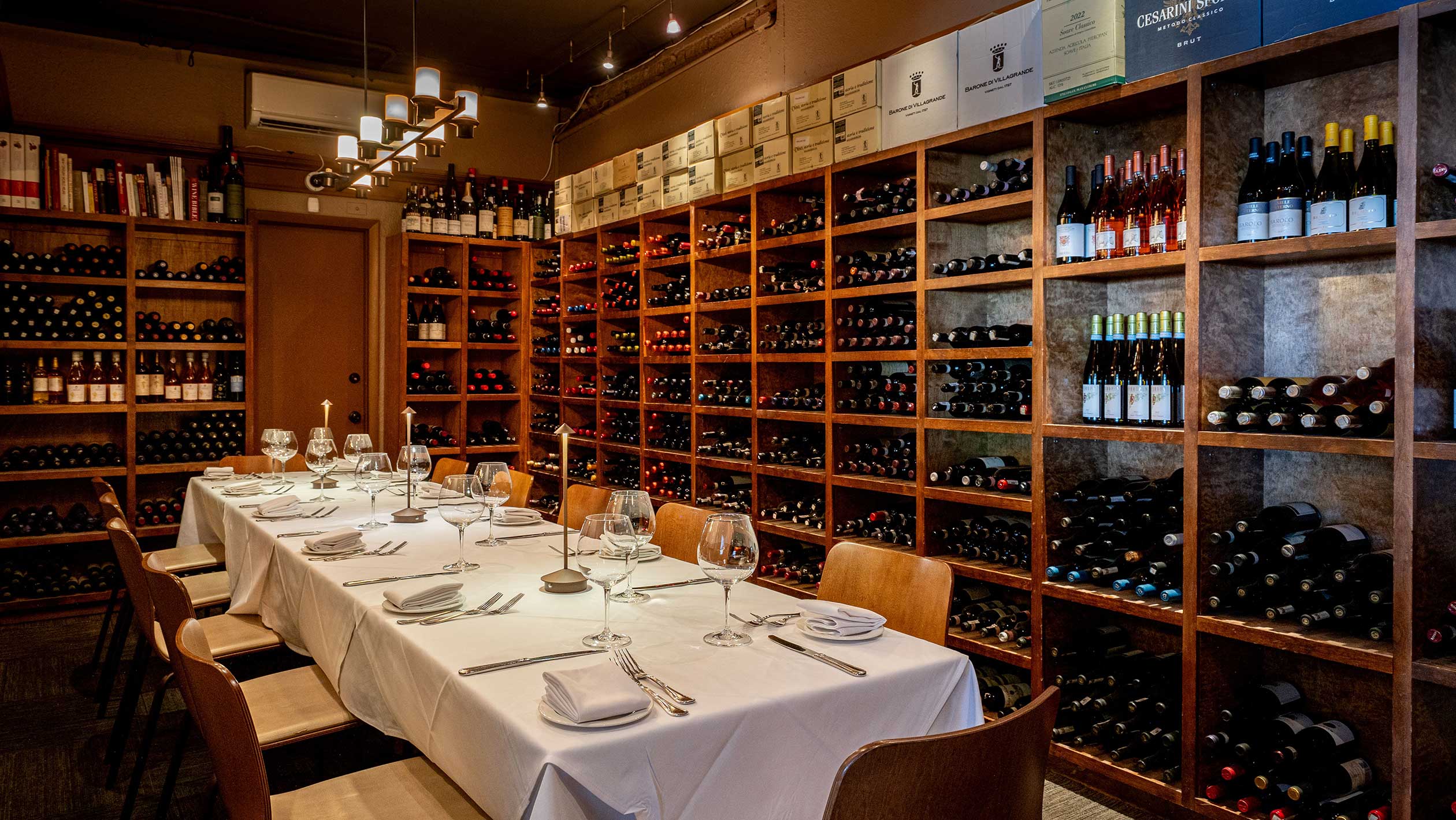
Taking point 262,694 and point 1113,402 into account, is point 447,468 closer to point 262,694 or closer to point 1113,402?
point 262,694

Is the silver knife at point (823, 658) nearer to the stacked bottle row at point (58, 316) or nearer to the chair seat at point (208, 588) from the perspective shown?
the chair seat at point (208, 588)

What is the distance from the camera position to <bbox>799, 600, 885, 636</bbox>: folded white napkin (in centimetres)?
181

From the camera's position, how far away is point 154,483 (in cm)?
567

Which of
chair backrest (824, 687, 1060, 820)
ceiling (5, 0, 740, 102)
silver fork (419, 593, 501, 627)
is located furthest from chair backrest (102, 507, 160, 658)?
ceiling (5, 0, 740, 102)

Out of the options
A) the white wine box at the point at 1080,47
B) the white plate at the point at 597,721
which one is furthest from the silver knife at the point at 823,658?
the white wine box at the point at 1080,47

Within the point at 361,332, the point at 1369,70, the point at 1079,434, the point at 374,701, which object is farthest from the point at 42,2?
the point at 1369,70

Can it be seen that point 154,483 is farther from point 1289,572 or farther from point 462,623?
point 1289,572

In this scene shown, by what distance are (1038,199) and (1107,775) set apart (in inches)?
74.1

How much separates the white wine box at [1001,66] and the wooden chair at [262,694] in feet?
9.12

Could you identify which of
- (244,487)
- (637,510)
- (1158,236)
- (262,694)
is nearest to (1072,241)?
(1158,236)

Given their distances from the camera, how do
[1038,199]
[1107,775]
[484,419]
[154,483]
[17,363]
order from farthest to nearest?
[484,419] → [154,483] → [17,363] → [1038,199] → [1107,775]

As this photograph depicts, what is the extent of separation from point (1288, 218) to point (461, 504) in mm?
2357

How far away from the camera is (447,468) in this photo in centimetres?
483

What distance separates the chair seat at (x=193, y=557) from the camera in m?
3.86
